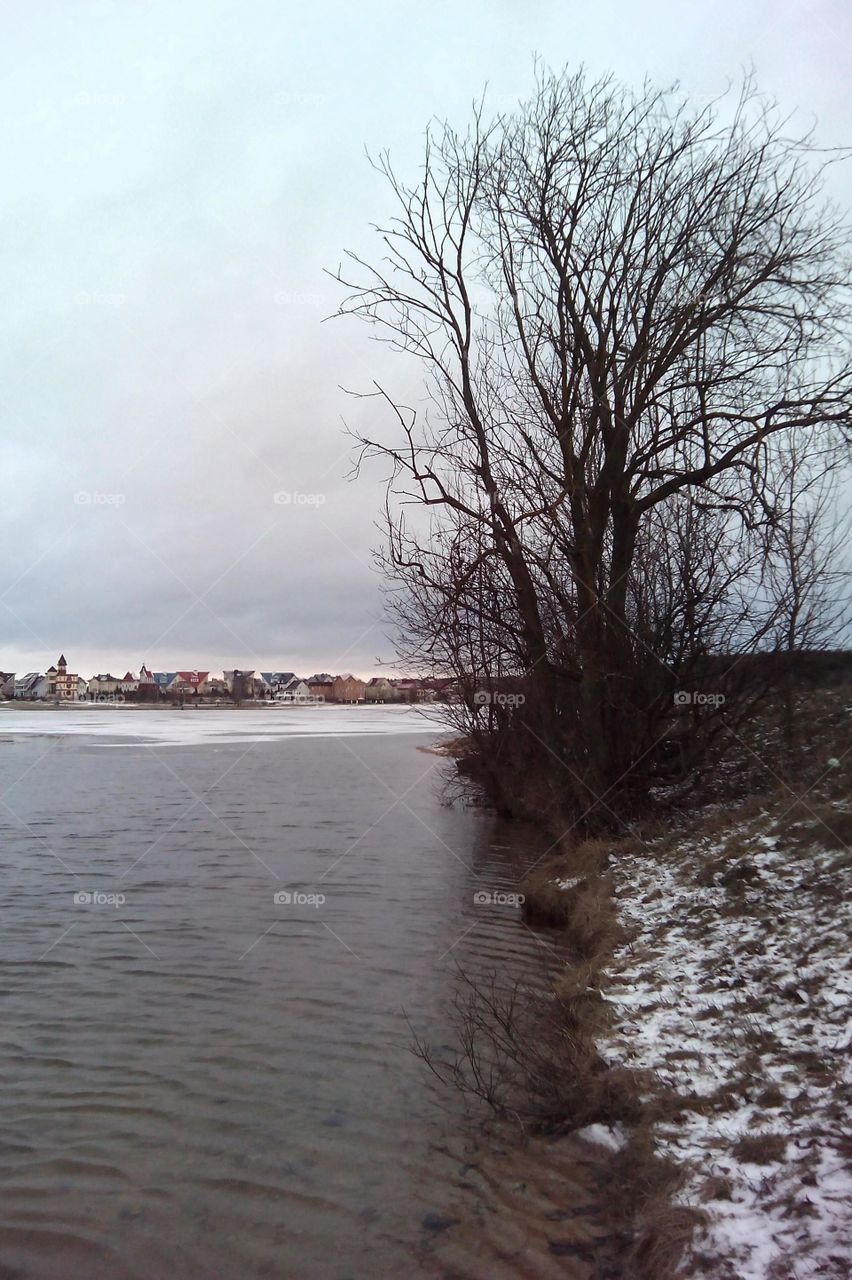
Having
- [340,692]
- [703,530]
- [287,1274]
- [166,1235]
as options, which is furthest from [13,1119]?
[340,692]

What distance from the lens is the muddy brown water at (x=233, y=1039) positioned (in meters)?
4.58

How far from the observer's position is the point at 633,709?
13.4 metres

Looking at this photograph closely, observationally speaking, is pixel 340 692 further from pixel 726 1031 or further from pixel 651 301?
pixel 726 1031

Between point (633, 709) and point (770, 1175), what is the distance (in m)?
9.48
